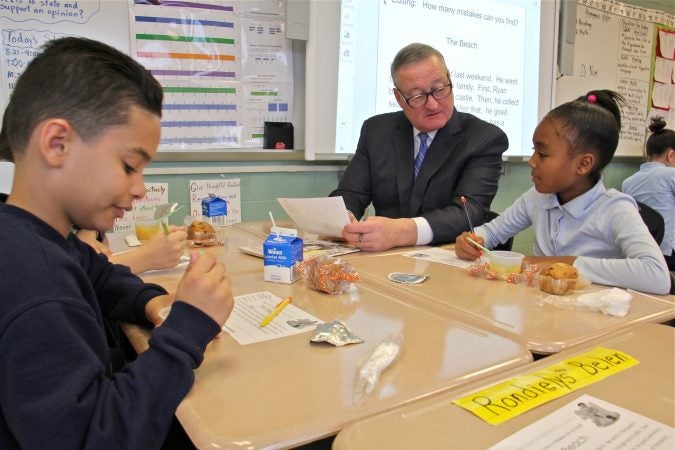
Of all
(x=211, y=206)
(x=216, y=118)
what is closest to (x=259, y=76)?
(x=216, y=118)

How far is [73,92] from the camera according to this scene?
74cm

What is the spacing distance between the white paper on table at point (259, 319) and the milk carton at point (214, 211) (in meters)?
1.05

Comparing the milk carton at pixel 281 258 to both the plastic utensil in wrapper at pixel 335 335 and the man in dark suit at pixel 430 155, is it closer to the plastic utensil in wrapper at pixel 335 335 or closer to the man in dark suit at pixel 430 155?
the plastic utensil in wrapper at pixel 335 335

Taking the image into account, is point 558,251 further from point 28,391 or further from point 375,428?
point 28,391

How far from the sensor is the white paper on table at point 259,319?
3.05 ft

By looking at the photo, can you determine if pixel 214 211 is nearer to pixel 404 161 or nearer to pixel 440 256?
pixel 404 161

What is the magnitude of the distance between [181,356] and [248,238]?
1167 millimetres

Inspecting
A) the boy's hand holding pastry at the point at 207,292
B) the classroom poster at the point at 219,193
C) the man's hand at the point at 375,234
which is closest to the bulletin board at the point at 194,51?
the classroom poster at the point at 219,193

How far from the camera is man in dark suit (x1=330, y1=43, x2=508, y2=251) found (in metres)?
2.06

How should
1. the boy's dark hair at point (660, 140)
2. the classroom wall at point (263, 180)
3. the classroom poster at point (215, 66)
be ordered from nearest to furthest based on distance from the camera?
1. the classroom poster at point (215, 66)
2. the classroom wall at point (263, 180)
3. the boy's dark hair at point (660, 140)

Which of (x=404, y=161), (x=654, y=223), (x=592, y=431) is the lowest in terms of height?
(x=592, y=431)

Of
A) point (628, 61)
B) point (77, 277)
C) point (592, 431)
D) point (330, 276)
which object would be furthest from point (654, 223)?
point (628, 61)

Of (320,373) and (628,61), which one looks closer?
(320,373)

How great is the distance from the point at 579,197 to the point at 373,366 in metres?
1.13
